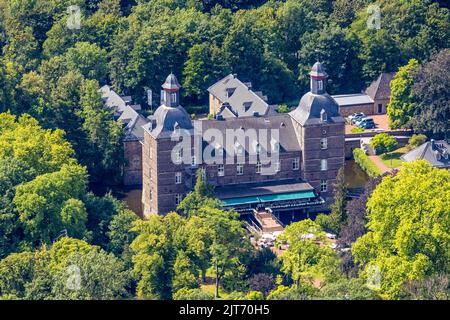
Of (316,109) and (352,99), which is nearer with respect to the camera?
(316,109)

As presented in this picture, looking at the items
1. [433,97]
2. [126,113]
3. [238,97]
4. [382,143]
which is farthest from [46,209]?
[433,97]

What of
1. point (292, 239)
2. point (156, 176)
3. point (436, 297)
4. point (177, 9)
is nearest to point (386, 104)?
point (177, 9)

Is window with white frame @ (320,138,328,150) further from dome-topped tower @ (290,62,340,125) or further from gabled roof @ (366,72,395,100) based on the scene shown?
gabled roof @ (366,72,395,100)

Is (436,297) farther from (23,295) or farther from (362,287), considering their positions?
(23,295)

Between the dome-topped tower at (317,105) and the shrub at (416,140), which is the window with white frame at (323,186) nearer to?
the dome-topped tower at (317,105)

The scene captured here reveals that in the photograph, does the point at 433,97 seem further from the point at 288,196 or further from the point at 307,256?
the point at 307,256

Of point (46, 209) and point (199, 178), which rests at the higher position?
point (199, 178)
